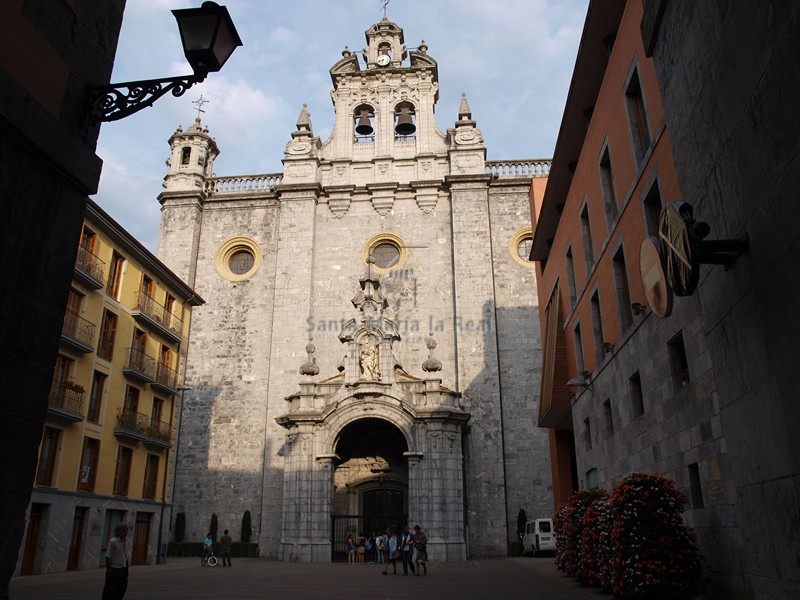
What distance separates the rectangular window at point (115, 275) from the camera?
84.4 ft

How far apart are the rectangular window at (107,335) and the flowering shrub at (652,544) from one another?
2019 centimetres

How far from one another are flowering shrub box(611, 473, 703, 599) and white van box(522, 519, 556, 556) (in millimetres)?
16749

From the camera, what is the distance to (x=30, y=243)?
5.88 metres

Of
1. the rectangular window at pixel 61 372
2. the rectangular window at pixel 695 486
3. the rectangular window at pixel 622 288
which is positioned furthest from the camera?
the rectangular window at pixel 61 372

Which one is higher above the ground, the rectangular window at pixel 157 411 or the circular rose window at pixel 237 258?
the circular rose window at pixel 237 258

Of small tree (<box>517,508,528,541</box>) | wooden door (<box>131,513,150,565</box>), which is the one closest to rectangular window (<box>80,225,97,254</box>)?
wooden door (<box>131,513,150,565</box>)

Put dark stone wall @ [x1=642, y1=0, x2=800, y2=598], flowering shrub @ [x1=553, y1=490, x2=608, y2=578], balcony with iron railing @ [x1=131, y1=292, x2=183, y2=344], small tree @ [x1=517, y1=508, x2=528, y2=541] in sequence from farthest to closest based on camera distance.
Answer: small tree @ [x1=517, y1=508, x2=528, y2=541] → balcony with iron railing @ [x1=131, y1=292, x2=183, y2=344] → flowering shrub @ [x1=553, y1=490, x2=608, y2=578] → dark stone wall @ [x1=642, y1=0, x2=800, y2=598]

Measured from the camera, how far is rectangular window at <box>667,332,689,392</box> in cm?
1182

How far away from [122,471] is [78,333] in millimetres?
6058

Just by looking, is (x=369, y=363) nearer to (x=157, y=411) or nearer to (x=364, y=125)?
(x=157, y=411)

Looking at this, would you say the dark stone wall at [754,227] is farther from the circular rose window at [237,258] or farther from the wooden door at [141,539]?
the circular rose window at [237,258]

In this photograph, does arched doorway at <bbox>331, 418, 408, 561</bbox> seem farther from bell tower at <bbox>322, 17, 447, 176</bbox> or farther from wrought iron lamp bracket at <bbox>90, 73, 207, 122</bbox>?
wrought iron lamp bracket at <bbox>90, 73, 207, 122</bbox>

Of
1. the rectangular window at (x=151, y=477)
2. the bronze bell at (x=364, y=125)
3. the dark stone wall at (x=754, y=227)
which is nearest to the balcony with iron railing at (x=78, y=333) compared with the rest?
the rectangular window at (x=151, y=477)

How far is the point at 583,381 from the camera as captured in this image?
19.4m
